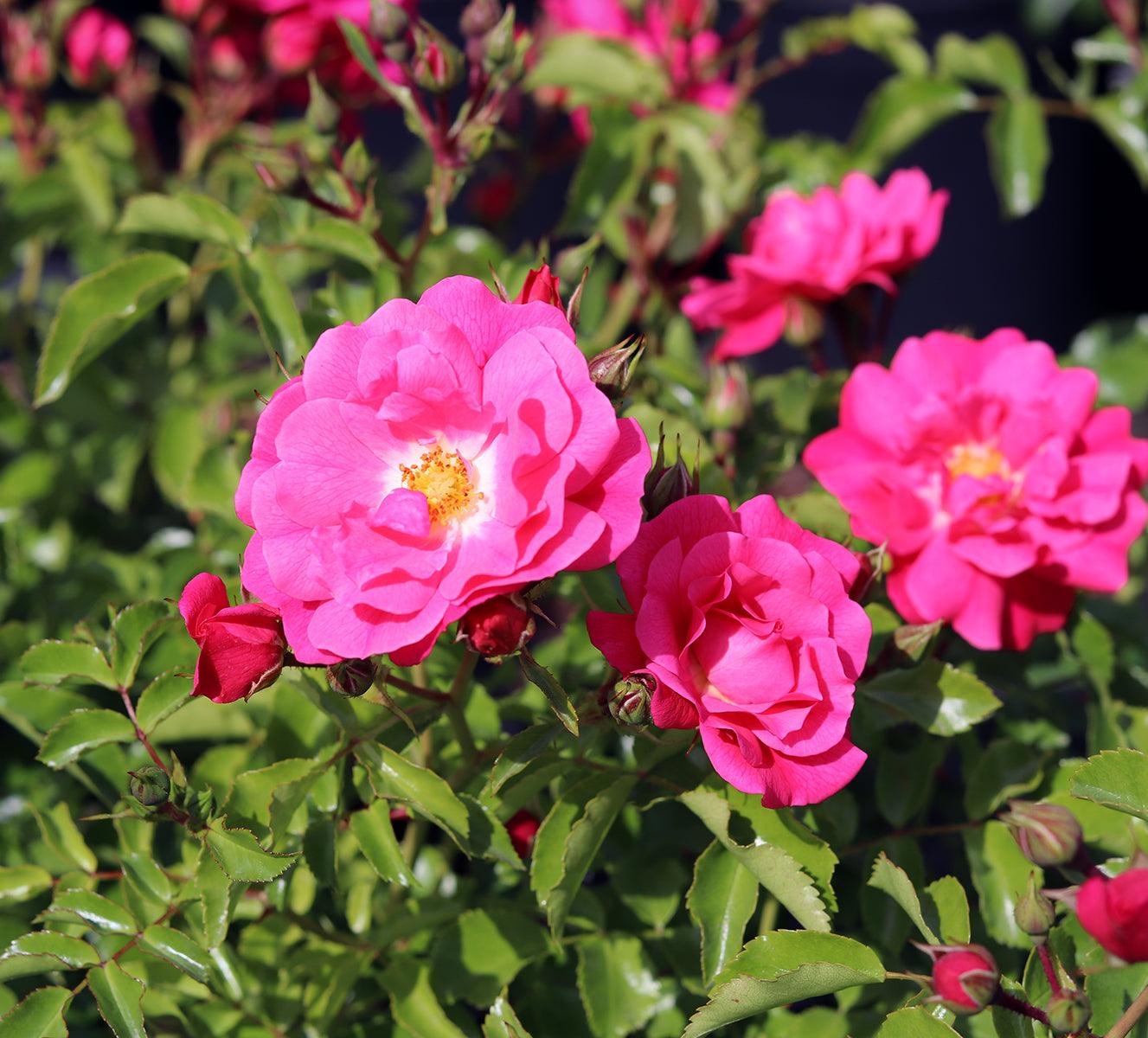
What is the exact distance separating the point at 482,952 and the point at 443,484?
1.27 ft

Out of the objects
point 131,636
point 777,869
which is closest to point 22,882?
point 131,636

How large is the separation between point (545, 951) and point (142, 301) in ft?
2.17

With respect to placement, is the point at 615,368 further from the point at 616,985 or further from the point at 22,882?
the point at 22,882

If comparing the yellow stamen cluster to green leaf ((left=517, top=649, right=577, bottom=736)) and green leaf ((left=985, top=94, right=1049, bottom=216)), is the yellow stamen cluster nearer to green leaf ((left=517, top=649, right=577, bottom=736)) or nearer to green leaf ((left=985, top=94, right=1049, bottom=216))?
green leaf ((left=517, top=649, right=577, bottom=736))

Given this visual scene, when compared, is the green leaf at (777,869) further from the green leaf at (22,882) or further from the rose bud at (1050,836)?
the green leaf at (22,882)

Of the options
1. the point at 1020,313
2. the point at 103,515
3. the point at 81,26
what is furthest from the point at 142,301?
the point at 1020,313

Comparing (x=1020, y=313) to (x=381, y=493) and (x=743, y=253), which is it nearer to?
(x=743, y=253)

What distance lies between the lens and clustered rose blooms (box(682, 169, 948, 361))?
1.15m

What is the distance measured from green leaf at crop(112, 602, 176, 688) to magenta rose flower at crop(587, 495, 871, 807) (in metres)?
0.36

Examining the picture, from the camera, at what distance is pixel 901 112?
4.76ft

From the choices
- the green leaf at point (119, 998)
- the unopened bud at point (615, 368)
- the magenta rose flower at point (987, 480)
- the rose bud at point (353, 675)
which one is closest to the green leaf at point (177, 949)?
the green leaf at point (119, 998)

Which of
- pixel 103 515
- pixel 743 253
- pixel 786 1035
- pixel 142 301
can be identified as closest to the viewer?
pixel 786 1035

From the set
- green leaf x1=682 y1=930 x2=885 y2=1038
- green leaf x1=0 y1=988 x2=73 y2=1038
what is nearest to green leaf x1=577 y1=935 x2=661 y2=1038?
green leaf x1=682 y1=930 x2=885 y2=1038

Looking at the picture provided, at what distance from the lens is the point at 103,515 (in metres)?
1.54
